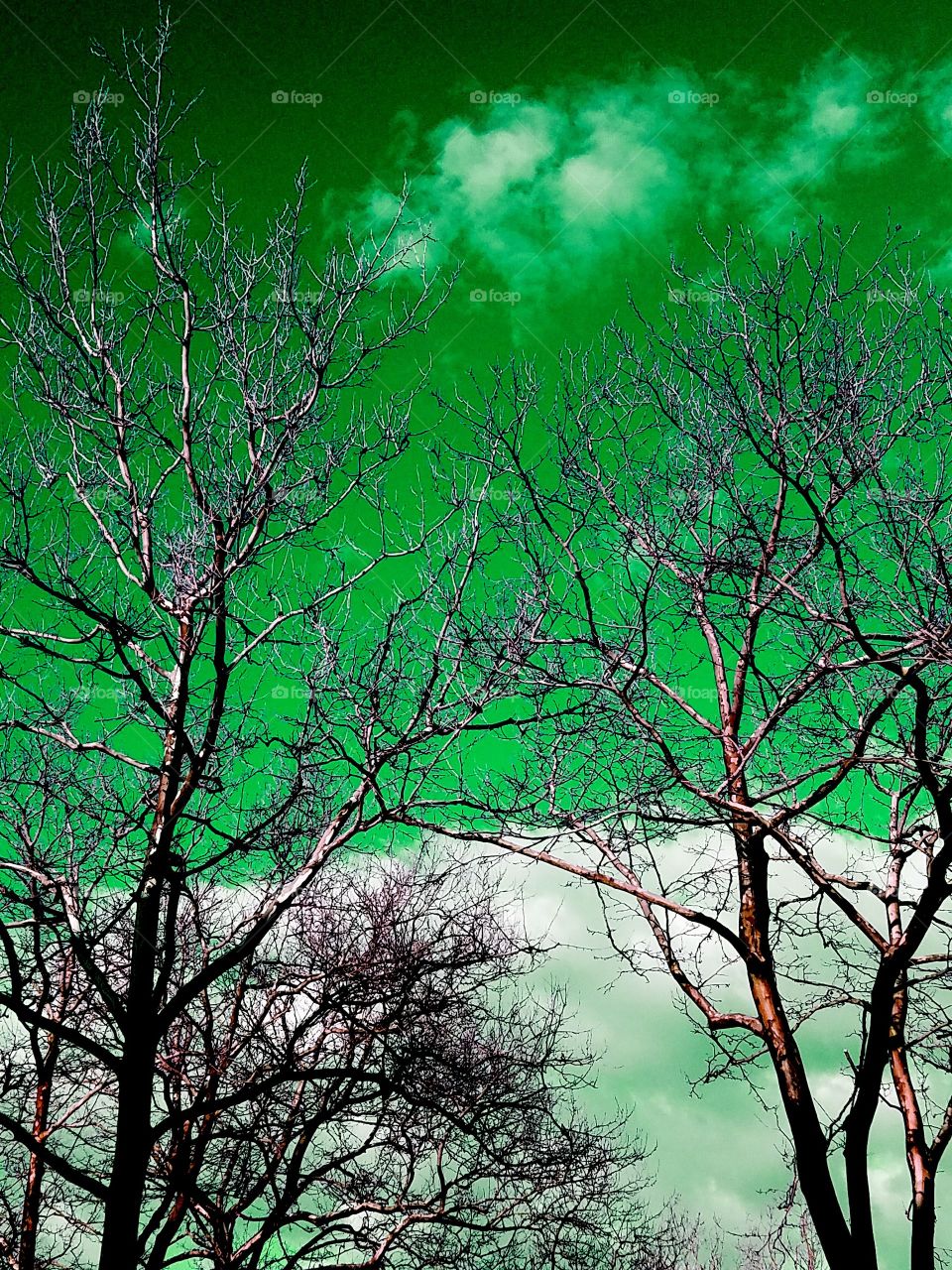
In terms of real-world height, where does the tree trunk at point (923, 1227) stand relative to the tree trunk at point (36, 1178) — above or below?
below

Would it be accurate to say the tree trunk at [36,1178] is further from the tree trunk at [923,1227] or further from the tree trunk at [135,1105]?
the tree trunk at [923,1227]

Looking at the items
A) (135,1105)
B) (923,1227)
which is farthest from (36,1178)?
(923,1227)

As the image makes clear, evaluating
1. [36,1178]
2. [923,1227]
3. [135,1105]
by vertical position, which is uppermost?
[36,1178]

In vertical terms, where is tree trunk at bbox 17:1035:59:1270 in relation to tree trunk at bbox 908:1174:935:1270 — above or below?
above

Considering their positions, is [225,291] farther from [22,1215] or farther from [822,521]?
[22,1215]

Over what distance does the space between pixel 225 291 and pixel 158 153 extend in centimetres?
106

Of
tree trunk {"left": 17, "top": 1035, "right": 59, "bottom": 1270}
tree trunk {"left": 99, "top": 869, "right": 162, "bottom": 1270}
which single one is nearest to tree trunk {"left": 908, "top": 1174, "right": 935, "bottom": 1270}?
tree trunk {"left": 99, "top": 869, "right": 162, "bottom": 1270}

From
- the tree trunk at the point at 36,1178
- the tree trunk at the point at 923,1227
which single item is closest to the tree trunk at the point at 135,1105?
the tree trunk at the point at 36,1178

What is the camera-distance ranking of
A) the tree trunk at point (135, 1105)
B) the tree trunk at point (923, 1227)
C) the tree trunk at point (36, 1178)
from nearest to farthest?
the tree trunk at point (135, 1105) < the tree trunk at point (923, 1227) < the tree trunk at point (36, 1178)

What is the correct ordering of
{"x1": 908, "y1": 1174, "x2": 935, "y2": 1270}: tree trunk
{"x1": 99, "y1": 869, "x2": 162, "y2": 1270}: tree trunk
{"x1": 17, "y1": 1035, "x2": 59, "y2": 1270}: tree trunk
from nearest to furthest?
{"x1": 99, "y1": 869, "x2": 162, "y2": 1270}: tree trunk → {"x1": 908, "y1": 1174, "x2": 935, "y2": 1270}: tree trunk → {"x1": 17, "y1": 1035, "x2": 59, "y2": 1270}: tree trunk

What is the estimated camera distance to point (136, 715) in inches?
286

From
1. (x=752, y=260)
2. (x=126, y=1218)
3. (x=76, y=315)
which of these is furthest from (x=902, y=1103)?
(x=76, y=315)

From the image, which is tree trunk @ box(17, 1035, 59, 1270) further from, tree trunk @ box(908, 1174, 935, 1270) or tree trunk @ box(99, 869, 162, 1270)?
tree trunk @ box(908, 1174, 935, 1270)

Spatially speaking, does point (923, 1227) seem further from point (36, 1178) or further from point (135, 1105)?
point (36, 1178)
